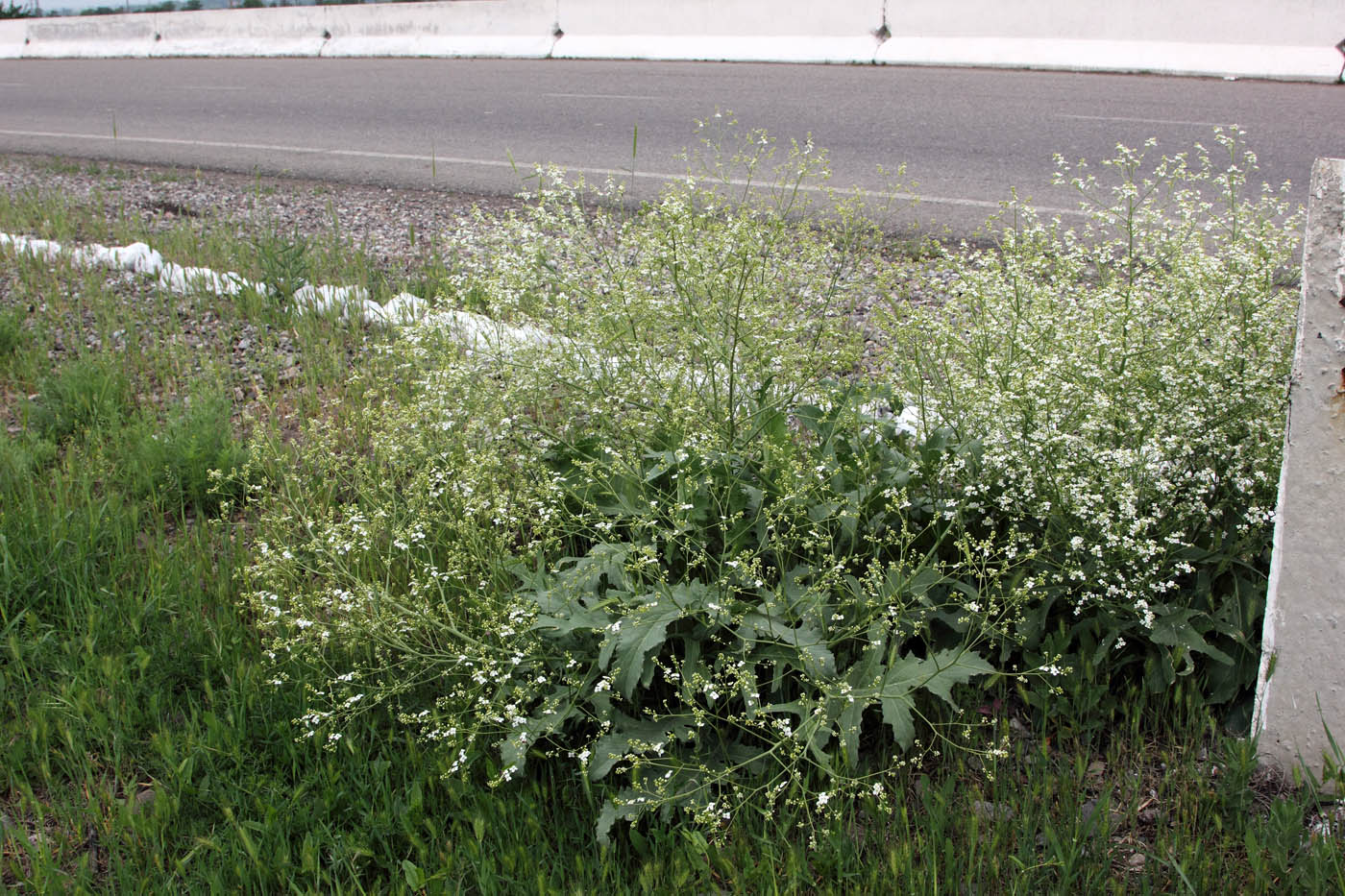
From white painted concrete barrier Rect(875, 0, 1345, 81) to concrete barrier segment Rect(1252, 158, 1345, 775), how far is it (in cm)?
1090

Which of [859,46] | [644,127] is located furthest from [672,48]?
[644,127]

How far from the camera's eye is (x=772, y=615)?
2766 mm

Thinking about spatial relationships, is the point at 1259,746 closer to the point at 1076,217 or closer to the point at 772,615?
the point at 772,615

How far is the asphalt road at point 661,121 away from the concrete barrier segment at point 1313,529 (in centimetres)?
462

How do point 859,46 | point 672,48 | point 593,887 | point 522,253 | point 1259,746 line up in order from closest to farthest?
point 593,887, point 1259,746, point 522,253, point 859,46, point 672,48

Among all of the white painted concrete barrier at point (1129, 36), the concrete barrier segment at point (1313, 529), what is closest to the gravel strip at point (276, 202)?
the concrete barrier segment at point (1313, 529)

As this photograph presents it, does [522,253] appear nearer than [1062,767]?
No

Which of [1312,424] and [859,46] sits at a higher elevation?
[859,46]

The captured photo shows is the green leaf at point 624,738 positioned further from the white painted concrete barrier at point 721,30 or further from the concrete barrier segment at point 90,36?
the concrete barrier segment at point 90,36

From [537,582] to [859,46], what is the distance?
13084mm

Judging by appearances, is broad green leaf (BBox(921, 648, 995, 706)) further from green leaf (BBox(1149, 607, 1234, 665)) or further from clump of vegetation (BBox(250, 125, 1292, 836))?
green leaf (BBox(1149, 607, 1234, 665))

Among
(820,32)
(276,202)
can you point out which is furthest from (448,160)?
(820,32)

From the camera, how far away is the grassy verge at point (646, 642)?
98.3 inches

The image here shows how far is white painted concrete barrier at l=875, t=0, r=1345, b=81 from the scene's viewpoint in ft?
37.7
